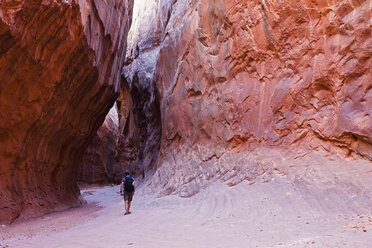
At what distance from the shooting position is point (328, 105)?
8.02m

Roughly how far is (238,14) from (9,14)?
6382 mm

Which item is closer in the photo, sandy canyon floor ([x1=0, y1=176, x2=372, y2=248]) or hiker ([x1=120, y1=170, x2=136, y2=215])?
sandy canyon floor ([x1=0, y1=176, x2=372, y2=248])

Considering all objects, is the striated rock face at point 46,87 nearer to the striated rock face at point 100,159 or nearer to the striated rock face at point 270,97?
the striated rock face at point 270,97

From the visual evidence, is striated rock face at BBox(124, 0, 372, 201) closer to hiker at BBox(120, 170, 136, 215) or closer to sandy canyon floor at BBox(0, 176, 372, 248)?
sandy canyon floor at BBox(0, 176, 372, 248)

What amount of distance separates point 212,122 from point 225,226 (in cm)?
526

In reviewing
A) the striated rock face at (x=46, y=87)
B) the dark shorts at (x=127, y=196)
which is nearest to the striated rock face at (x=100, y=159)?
the striated rock face at (x=46, y=87)

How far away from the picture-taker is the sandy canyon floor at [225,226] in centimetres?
410

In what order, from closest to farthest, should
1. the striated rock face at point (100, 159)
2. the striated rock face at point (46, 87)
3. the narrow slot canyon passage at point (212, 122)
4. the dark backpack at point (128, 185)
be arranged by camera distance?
the narrow slot canyon passage at point (212, 122)
the striated rock face at point (46, 87)
the dark backpack at point (128, 185)
the striated rock face at point (100, 159)

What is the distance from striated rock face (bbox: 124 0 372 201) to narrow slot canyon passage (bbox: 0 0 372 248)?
0.03 metres

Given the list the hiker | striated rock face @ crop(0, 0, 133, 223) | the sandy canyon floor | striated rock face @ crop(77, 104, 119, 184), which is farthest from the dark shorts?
striated rock face @ crop(77, 104, 119, 184)

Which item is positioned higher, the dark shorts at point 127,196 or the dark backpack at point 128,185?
the dark backpack at point 128,185

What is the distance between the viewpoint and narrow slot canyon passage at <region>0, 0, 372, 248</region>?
5977 millimetres

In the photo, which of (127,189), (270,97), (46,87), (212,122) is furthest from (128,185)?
(270,97)

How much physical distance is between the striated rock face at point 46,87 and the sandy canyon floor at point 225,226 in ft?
6.92
